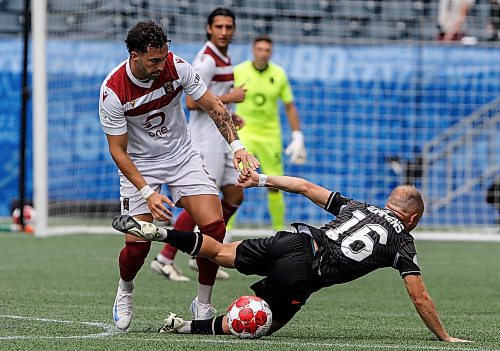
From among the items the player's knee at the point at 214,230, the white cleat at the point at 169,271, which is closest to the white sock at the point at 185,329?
the player's knee at the point at 214,230

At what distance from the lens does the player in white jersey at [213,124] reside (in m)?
9.78

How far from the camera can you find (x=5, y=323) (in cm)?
681

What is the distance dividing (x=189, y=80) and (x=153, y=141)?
1.53 ft

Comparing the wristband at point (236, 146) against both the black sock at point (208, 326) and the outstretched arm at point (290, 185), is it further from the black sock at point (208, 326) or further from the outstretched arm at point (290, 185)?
the black sock at point (208, 326)

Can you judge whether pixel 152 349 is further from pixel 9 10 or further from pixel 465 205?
pixel 9 10

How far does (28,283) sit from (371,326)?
3.53 meters

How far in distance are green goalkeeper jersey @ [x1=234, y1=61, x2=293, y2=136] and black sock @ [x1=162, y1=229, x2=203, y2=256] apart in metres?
6.04

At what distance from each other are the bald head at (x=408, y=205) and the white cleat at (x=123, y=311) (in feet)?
5.57

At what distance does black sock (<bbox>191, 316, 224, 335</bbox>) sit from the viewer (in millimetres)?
6508

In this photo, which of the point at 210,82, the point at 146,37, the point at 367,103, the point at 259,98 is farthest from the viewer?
the point at 367,103

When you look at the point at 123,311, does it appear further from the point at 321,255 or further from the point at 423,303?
the point at 423,303

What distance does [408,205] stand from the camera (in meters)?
6.55

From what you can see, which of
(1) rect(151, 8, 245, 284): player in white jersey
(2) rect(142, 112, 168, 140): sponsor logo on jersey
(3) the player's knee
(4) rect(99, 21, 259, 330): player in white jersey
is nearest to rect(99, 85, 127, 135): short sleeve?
(4) rect(99, 21, 259, 330): player in white jersey

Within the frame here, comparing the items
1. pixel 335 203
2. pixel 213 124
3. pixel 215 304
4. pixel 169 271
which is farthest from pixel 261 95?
pixel 335 203
